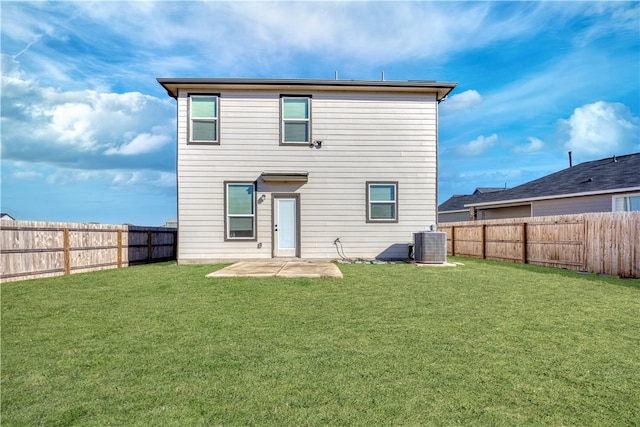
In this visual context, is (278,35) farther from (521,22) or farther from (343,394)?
(343,394)

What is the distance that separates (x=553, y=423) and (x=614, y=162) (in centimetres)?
2154

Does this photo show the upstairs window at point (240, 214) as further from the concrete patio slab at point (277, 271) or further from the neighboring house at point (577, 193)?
the neighboring house at point (577, 193)

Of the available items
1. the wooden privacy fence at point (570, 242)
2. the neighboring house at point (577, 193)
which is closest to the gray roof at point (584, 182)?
the neighboring house at point (577, 193)

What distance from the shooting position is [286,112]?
11711mm

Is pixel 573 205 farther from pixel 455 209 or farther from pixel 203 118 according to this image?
pixel 203 118

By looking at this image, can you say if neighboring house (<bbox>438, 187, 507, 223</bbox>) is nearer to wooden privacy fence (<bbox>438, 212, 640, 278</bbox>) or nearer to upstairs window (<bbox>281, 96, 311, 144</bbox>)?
wooden privacy fence (<bbox>438, 212, 640, 278</bbox>)

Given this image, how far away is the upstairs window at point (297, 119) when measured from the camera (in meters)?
11.7

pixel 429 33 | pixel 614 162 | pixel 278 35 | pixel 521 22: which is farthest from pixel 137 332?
pixel 614 162

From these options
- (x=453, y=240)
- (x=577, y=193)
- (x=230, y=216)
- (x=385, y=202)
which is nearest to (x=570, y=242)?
(x=385, y=202)

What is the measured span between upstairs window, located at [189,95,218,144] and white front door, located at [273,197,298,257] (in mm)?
3121

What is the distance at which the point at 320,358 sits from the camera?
11.1 ft

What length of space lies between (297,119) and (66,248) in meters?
7.99

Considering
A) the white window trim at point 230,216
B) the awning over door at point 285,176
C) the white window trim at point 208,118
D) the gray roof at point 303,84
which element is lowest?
the white window trim at point 230,216

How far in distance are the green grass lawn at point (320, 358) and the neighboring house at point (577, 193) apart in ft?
35.2
